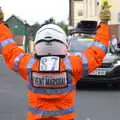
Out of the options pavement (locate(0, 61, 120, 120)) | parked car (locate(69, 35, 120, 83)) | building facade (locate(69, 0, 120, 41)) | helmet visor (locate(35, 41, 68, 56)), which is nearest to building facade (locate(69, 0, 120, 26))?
building facade (locate(69, 0, 120, 41))

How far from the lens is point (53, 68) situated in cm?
444

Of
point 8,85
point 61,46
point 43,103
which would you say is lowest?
point 8,85

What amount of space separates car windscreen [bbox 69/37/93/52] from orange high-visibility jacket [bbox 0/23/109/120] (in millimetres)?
12188

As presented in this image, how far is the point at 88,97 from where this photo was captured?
47.3 feet

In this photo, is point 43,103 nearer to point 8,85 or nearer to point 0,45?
point 0,45

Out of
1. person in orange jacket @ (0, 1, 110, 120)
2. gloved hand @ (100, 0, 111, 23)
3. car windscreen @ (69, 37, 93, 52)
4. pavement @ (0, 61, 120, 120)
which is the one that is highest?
gloved hand @ (100, 0, 111, 23)

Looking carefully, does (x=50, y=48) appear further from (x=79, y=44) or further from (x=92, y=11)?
(x=92, y=11)

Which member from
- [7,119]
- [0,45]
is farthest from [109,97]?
[0,45]

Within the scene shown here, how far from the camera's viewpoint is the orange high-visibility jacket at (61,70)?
4.42m

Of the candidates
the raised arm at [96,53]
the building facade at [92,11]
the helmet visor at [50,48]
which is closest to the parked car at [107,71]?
the building facade at [92,11]

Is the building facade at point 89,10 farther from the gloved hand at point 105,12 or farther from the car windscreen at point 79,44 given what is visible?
the gloved hand at point 105,12

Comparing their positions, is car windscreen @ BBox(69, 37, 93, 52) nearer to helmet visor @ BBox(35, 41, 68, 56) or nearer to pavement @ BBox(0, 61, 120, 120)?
pavement @ BBox(0, 61, 120, 120)

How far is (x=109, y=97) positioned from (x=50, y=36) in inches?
403

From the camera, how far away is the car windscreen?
1689 centimetres
